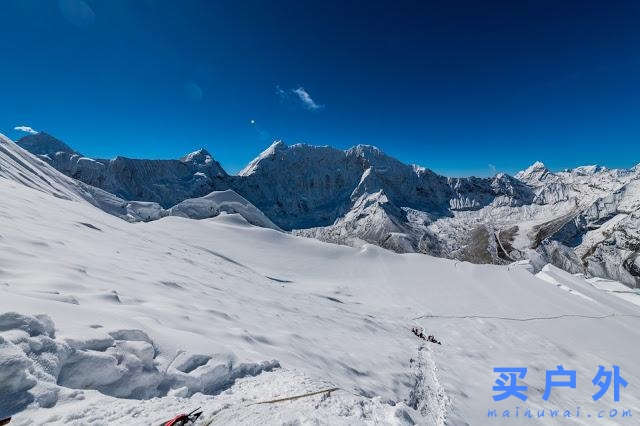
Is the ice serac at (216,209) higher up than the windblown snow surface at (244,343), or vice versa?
the ice serac at (216,209)

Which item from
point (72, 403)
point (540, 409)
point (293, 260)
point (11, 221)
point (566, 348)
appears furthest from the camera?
point (293, 260)

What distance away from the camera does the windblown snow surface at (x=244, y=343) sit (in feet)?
A: 18.7

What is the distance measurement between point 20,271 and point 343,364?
958 centimetres

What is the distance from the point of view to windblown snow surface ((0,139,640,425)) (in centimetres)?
571

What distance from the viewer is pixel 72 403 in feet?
16.9

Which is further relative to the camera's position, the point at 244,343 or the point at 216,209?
the point at 216,209

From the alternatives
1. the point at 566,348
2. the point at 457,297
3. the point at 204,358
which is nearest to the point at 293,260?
the point at 457,297

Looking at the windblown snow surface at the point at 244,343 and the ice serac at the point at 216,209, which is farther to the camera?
the ice serac at the point at 216,209

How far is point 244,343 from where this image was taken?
9547 millimetres

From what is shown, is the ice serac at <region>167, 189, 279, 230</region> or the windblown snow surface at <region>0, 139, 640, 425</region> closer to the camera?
the windblown snow surface at <region>0, 139, 640, 425</region>

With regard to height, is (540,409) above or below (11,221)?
below

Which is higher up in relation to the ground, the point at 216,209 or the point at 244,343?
the point at 216,209

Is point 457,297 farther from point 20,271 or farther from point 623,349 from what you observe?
point 20,271

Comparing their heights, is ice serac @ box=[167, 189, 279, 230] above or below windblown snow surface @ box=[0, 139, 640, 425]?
above
